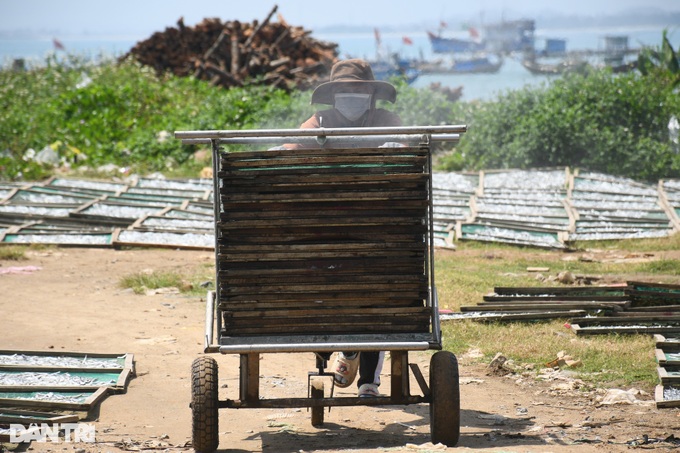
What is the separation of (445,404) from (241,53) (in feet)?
67.1

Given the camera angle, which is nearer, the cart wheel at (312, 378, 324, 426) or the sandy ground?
the sandy ground

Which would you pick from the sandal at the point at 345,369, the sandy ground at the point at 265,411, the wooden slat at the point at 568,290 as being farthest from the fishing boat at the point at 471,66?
A: the sandal at the point at 345,369

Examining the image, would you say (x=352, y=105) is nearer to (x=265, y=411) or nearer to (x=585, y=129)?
(x=265, y=411)

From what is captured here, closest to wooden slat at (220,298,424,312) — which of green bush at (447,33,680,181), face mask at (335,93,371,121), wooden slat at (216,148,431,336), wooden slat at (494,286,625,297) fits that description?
wooden slat at (216,148,431,336)

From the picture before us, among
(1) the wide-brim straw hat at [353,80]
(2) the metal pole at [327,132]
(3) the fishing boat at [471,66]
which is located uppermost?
(3) the fishing boat at [471,66]

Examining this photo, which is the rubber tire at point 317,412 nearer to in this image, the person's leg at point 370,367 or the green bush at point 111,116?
the person's leg at point 370,367

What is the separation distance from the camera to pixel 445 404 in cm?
503

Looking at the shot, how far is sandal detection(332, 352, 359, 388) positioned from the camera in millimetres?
5613

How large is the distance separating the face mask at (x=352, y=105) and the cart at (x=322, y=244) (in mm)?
1168

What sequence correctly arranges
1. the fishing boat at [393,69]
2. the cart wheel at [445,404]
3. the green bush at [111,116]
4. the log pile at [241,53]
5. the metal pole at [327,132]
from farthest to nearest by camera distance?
the fishing boat at [393,69]
the log pile at [241,53]
the green bush at [111,116]
the cart wheel at [445,404]
the metal pole at [327,132]

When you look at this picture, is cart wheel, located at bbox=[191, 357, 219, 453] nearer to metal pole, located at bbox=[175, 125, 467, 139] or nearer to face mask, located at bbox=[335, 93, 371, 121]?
metal pole, located at bbox=[175, 125, 467, 139]

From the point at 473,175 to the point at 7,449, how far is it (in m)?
12.9

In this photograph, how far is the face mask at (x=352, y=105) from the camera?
612cm

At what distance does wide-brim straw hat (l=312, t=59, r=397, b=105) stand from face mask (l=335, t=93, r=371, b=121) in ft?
0.23
